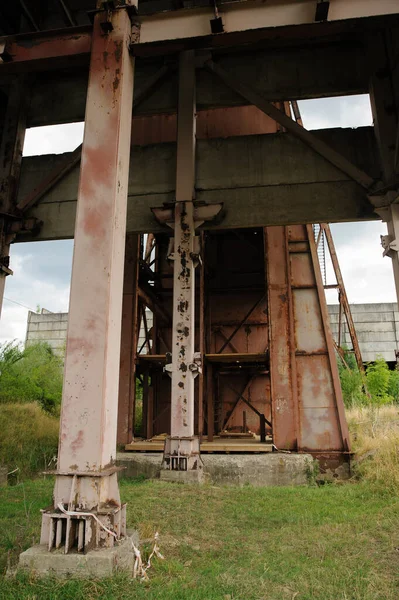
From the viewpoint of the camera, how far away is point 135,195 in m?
9.45

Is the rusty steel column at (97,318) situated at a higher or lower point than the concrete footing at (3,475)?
higher

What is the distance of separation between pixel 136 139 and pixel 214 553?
32.3ft

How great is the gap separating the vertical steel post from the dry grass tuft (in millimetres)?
3159

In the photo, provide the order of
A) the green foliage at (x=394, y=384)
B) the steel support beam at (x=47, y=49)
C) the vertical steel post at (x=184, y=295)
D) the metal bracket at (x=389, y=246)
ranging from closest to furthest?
1. the steel support beam at (x=47, y=49)
2. the metal bracket at (x=389, y=246)
3. the vertical steel post at (x=184, y=295)
4. the green foliage at (x=394, y=384)

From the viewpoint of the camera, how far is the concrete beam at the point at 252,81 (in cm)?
902

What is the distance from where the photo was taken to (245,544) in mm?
4410

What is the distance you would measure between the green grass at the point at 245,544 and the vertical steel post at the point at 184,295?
0.92m

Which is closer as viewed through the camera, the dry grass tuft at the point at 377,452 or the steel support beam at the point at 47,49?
the steel support beam at the point at 47,49

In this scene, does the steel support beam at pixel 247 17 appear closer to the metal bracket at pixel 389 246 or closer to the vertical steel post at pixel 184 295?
the metal bracket at pixel 389 246

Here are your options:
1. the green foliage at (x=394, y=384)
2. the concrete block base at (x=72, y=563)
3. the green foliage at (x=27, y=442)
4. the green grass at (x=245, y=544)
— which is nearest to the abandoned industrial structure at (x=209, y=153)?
the green grass at (x=245, y=544)

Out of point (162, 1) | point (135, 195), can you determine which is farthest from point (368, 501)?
point (162, 1)

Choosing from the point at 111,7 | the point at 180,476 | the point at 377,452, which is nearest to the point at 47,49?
the point at 111,7

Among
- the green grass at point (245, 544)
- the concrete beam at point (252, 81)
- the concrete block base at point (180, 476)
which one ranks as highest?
the concrete beam at point (252, 81)

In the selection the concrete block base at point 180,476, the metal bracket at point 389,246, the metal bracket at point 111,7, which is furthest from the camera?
the concrete block base at point 180,476
